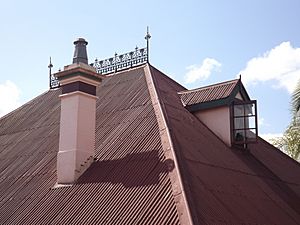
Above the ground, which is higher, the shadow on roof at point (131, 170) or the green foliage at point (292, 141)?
the green foliage at point (292, 141)

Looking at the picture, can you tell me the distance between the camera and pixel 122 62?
1809 centimetres

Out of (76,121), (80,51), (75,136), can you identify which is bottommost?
(75,136)

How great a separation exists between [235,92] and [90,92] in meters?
4.44

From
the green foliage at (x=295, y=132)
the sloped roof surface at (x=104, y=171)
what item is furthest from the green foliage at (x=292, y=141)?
the sloped roof surface at (x=104, y=171)

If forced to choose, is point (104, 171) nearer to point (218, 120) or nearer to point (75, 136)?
point (75, 136)

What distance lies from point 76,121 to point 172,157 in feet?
10.9

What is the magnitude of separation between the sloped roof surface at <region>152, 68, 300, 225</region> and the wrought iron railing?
1.06 metres

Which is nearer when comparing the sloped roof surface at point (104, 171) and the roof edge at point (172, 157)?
the roof edge at point (172, 157)

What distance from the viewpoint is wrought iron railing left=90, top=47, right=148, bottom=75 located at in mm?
17453

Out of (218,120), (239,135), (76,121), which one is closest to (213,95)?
(218,120)

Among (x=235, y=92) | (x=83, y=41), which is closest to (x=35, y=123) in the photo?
(x=83, y=41)

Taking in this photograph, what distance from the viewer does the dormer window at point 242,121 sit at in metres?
14.7

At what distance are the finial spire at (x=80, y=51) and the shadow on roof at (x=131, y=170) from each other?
2994 millimetres

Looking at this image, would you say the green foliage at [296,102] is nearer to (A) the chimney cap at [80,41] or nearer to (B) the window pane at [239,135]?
(B) the window pane at [239,135]
